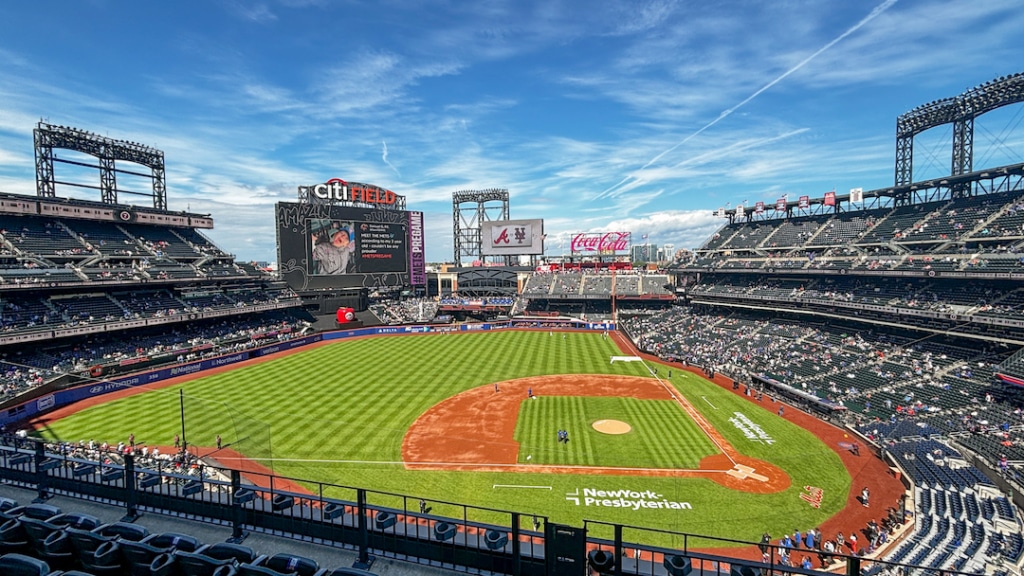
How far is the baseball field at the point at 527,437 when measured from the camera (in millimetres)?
21672

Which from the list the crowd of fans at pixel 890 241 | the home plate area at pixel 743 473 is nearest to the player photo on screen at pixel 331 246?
the crowd of fans at pixel 890 241

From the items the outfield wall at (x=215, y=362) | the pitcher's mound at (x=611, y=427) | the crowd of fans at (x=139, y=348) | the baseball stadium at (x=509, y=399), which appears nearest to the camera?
the baseball stadium at (x=509, y=399)

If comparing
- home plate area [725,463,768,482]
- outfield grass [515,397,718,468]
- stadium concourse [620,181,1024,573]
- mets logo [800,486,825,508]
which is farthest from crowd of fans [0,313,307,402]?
mets logo [800,486,825,508]

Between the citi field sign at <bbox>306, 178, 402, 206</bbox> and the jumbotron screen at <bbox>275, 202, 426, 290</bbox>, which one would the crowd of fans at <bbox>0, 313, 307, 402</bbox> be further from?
the citi field sign at <bbox>306, 178, 402, 206</bbox>

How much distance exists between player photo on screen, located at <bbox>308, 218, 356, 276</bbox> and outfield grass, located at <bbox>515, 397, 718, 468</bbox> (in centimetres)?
4629

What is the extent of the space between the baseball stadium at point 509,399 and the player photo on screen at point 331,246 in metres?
0.34

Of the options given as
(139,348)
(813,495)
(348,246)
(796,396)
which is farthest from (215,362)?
(796,396)

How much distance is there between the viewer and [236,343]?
53281 mm

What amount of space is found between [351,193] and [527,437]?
5821 cm

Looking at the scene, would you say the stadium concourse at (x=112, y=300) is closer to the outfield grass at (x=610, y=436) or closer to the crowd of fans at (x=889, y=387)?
the outfield grass at (x=610, y=436)

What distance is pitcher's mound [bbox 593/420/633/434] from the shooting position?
1197 inches

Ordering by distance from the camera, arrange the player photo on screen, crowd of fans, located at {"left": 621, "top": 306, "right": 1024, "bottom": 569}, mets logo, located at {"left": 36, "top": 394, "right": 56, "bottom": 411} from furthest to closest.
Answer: the player photo on screen → mets logo, located at {"left": 36, "top": 394, "right": 56, "bottom": 411} → crowd of fans, located at {"left": 621, "top": 306, "right": 1024, "bottom": 569}

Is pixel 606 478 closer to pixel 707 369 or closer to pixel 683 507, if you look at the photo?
pixel 683 507

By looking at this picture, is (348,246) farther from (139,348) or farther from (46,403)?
(46,403)
